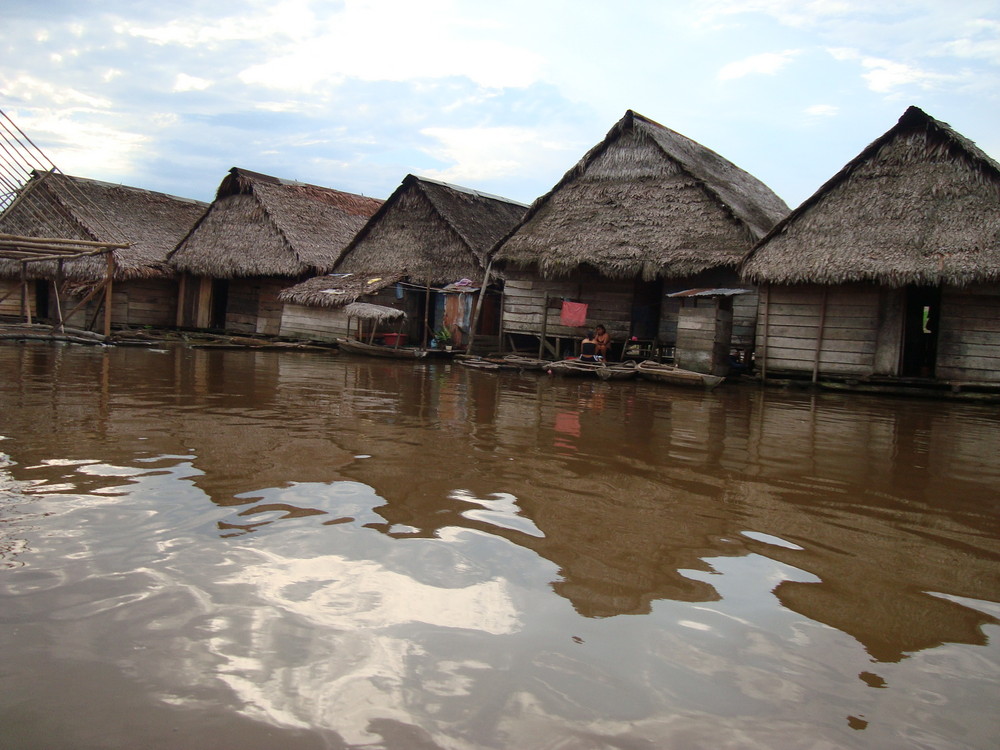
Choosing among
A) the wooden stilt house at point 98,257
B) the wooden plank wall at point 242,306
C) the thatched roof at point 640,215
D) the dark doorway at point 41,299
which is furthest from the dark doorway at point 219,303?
the thatched roof at point 640,215

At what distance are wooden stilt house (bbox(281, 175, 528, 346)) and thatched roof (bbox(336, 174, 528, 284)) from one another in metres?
0.02

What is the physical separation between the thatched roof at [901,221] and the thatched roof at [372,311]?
25.0 feet

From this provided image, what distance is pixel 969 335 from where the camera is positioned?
1152cm

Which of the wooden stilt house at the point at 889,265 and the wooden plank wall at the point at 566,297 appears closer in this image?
the wooden stilt house at the point at 889,265

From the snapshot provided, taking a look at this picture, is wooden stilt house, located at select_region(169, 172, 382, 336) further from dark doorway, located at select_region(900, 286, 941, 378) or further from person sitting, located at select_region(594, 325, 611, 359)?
dark doorway, located at select_region(900, 286, 941, 378)

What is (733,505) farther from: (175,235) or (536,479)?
(175,235)

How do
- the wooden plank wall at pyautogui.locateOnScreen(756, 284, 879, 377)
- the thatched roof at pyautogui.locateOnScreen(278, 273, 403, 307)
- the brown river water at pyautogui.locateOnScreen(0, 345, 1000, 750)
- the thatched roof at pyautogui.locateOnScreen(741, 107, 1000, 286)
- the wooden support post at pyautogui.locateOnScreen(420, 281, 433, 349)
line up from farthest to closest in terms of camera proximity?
the wooden support post at pyautogui.locateOnScreen(420, 281, 433, 349), the thatched roof at pyautogui.locateOnScreen(278, 273, 403, 307), the wooden plank wall at pyautogui.locateOnScreen(756, 284, 879, 377), the thatched roof at pyautogui.locateOnScreen(741, 107, 1000, 286), the brown river water at pyautogui.locateOnScreen(0, 345, 1000, 750)

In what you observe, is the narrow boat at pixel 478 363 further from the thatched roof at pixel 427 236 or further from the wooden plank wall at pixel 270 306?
the wooden plank wall at pixel 270 306

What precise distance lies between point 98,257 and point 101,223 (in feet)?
3.03

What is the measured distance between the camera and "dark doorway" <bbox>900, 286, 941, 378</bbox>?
12.8 meters

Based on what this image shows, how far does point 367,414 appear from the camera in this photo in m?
6.68

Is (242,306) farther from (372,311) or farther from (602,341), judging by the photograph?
(602,341)

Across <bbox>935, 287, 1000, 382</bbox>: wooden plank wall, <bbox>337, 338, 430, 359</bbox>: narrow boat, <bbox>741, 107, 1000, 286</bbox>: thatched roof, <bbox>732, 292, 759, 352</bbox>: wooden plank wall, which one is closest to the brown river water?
<bbox>741, 107, 1000, 286</bbox>: thatched roof

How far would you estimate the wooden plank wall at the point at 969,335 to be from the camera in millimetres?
11359
